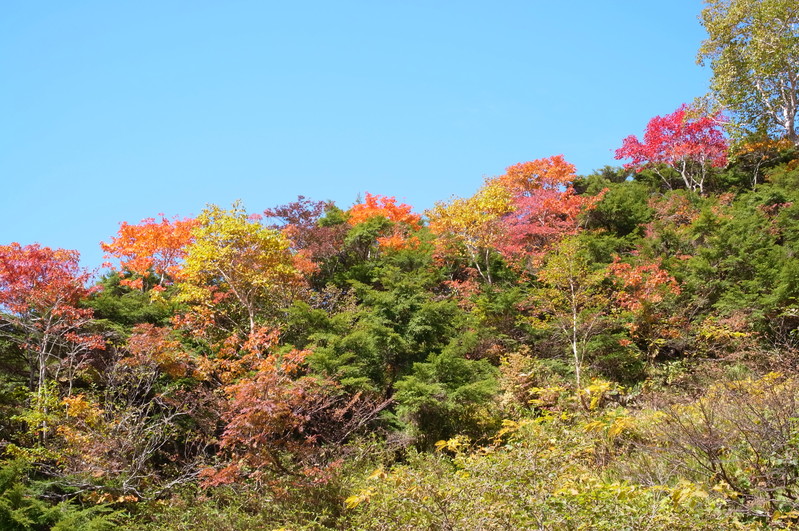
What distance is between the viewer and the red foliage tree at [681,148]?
22828 millimetres

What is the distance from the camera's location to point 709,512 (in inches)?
166

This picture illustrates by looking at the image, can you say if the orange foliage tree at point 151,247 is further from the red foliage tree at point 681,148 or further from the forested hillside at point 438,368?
the red foliage tree at point 681,148

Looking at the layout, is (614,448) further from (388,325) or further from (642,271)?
(642,271)

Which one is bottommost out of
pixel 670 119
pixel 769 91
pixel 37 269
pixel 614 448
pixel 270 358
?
pixel 614 448

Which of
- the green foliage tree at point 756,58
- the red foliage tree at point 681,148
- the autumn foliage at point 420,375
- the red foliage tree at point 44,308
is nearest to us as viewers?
the autumn foliage at point 420,375

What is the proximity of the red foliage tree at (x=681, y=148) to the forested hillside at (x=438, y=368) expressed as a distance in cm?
339

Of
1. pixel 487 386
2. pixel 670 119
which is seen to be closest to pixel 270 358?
pixel 487 386

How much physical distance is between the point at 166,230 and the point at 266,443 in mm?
12928

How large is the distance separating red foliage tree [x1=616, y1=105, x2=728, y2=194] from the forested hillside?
3.39m

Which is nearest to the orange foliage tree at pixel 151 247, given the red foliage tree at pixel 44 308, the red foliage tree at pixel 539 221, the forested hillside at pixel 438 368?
the forested hillside at pixel 438 368

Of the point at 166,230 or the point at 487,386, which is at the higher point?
the point at 166,230

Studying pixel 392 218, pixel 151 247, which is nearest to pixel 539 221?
pixel 392 218

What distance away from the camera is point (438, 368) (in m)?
11.3

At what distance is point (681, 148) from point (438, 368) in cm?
1791
